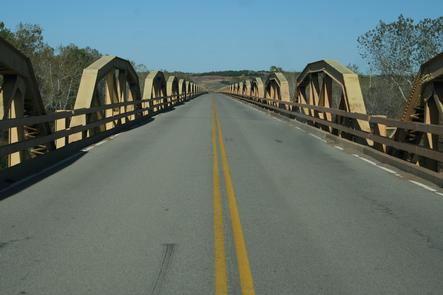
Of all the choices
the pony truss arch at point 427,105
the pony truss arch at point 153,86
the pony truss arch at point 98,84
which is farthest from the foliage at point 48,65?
the pony truss arch at point 427,105

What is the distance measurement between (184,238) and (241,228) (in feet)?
2.80

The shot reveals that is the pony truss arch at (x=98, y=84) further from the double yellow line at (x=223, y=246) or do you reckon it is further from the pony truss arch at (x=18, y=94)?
the double yellow line at (x=223, y=246)

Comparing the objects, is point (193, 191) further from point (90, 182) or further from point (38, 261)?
point (38, 261)

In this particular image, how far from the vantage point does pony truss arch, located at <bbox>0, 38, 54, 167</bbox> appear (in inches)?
431

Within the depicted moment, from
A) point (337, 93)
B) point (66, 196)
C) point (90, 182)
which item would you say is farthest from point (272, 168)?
point (337, 93)

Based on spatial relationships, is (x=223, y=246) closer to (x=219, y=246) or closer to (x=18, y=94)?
(x=219, y=246)

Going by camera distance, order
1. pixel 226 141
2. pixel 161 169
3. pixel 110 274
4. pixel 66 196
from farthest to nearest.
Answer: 1. pixel 226 141
2. pixel 161 169
3. pixel 66 196
4. pixel 110 274

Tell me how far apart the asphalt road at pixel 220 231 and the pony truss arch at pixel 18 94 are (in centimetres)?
163

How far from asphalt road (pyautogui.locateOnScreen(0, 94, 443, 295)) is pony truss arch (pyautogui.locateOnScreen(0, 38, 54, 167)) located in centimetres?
163

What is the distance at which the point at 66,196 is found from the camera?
8758 mm

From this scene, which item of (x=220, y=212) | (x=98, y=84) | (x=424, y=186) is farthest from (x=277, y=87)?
(x=220, y=212)

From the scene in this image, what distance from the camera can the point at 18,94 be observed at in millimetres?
12375

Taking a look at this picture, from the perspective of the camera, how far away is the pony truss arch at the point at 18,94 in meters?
10.9

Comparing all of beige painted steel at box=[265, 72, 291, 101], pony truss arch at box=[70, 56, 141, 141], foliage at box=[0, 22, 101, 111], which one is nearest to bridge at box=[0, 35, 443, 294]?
pony truss arch at box=[70, 56, 141, 141]
